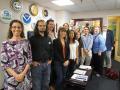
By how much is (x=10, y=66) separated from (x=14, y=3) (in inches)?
101

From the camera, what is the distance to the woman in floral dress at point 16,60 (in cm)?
186

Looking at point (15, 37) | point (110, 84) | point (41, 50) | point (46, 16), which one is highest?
point (46, 16)

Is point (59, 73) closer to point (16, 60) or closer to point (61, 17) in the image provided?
point (16, 60)

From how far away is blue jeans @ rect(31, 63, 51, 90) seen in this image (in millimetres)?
2395

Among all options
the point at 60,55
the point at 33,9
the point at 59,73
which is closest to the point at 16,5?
the point at 33,9

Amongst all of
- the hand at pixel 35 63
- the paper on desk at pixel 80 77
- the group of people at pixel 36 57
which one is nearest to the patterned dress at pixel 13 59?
the group of people at pixel 36 57

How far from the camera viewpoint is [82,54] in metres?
4.14

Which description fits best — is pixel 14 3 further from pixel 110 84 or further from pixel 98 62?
pixel 110 84

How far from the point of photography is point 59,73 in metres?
2.91

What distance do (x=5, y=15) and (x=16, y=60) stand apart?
7.25 feet

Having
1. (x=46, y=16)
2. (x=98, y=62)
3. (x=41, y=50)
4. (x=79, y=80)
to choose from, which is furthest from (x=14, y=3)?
(x=98, y=62)

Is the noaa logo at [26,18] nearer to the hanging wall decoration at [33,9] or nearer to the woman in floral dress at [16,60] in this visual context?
the hanging wall decoration at [33,9]

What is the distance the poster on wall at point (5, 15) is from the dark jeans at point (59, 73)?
177 cm

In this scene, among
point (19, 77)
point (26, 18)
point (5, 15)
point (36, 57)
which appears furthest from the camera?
point (26, 18)
